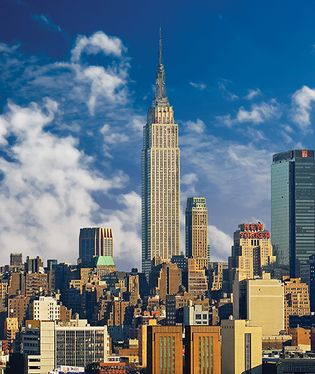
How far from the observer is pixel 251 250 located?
145 metres

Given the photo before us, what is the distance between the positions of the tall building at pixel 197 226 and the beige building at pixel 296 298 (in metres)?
18.7

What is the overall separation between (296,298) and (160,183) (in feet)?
112

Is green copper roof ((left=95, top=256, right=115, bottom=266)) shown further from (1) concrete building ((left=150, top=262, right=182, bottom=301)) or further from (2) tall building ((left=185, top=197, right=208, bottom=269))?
(1) concrete building ((left=150, top=262, right=182, bottom=301))

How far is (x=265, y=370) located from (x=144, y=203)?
7935 cm

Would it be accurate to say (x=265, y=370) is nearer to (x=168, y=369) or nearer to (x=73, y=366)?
(x=168, y=369)

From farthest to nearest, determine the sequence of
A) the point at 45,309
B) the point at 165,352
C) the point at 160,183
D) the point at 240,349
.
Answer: the point at 160,183 < the point at 45,309 < the point at 240,349 < the point at 165,352

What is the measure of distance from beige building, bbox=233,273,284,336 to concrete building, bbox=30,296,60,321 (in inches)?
466

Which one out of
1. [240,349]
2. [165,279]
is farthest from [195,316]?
[240,349]

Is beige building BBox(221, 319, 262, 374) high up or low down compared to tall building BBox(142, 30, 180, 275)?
down

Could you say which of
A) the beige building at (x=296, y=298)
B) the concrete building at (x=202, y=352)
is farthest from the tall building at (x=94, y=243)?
the concrete building at (x=202, y=352)

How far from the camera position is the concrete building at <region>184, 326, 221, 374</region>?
3014 inches

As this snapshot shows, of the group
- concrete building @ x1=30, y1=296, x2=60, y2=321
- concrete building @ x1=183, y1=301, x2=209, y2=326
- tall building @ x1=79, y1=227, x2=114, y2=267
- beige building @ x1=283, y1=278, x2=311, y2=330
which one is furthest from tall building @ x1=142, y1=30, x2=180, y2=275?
concrete building @ x1=183, y1=301, x2=209, y2=326

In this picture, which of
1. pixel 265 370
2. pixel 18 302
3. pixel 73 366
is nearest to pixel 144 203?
pixel 18 302

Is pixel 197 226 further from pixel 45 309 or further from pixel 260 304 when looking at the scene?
pixel 260 304
